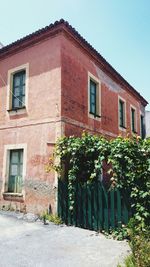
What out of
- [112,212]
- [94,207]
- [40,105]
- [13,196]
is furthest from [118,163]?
[13,196]

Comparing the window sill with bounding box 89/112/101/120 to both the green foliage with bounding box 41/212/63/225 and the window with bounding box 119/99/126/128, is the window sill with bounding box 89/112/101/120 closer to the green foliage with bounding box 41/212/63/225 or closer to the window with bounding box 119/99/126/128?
the window with bounding box 119/99/126/128

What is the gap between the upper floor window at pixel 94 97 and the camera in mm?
11203

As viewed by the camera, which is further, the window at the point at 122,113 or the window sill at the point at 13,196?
the window at the point at 122,113

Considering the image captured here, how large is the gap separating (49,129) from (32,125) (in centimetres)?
89

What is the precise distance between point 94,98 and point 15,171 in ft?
15.5

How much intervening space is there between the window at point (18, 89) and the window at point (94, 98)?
118 inches

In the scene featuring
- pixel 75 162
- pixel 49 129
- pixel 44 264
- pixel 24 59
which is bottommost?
pixel 44 264

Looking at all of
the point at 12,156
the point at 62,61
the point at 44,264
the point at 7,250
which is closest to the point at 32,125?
the point at 12,156

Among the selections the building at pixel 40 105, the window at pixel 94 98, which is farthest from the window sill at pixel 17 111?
the window at pixel 94 98

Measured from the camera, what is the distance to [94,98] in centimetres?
1160

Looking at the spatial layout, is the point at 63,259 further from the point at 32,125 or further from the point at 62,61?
the point at 62,61

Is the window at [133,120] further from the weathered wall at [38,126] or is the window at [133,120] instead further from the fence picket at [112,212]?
the fence picket at [112,212]

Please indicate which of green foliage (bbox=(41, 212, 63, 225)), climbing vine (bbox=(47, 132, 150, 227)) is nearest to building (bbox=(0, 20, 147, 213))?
green foliage (bbox=(41, 212, 63, 225))

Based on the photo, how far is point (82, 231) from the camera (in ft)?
22.9
